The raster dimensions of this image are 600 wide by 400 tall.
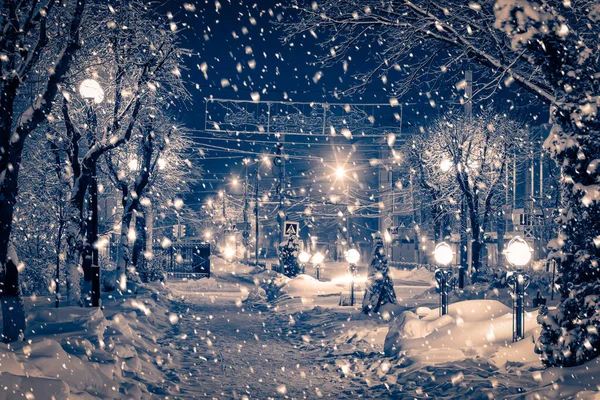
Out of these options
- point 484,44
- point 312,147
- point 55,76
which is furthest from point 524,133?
point 312,147

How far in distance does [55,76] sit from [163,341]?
7.42 metres

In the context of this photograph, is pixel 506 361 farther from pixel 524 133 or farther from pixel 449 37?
pixel 524 133

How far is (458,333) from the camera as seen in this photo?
37.4 ft

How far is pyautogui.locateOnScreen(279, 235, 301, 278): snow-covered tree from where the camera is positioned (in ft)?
128

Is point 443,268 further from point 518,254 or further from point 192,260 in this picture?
point 192,260

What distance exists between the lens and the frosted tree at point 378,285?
18641 millimetres

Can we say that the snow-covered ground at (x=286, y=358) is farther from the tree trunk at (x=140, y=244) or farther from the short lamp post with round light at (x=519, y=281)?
the tree trunk at (x=140, y=244)

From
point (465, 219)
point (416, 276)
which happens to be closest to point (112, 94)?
point (465, 219)

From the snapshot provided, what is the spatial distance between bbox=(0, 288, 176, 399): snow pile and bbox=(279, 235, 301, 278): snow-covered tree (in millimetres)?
22488

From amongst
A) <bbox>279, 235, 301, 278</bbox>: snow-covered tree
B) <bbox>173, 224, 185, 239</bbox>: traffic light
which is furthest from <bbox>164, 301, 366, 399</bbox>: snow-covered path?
<bbox>173, 224, 185, 239</bbox>: traffic light

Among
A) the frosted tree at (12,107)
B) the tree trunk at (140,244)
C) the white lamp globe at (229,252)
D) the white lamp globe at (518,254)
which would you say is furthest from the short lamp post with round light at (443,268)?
the white lamp globe at (229,252)

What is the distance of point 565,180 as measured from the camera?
28.1 feet

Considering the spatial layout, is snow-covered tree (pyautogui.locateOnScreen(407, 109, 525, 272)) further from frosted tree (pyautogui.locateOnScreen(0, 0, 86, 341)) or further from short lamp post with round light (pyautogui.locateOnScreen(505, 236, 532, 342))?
frosted tree (pyautogui.locateOnScreen(0, 0, 86, 341))

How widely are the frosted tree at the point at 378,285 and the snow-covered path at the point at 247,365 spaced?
2.96m
